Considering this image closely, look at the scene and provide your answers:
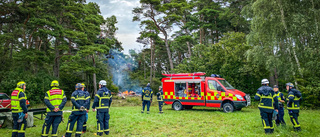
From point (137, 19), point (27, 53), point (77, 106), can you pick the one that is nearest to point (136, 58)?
point (137, 19)

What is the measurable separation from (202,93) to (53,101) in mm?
9379

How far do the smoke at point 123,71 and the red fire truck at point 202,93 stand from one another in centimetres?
3025

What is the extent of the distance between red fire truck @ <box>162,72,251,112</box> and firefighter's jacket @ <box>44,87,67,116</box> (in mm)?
9153

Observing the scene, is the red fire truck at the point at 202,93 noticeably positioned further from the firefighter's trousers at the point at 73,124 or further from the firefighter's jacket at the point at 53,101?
the firefighter's jacket at the point at 53,101

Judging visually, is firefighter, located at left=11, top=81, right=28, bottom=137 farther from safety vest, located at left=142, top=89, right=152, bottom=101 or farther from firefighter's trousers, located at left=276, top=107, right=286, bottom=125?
firefighter's trousers, located at left=276, top=107, right=286, bottom=125

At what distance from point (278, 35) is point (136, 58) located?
4383cm

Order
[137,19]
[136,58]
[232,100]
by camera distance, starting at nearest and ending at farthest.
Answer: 1. [232,100]
2. [137,19]
3. [136,58]

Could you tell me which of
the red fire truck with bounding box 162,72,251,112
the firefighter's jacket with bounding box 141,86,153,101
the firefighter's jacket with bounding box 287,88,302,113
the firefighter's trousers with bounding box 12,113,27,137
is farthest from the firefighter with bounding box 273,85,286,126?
the firefighter's trousers with bounding box 12,113,27,137

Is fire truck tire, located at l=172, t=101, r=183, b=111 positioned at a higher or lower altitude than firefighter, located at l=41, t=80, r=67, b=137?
lower

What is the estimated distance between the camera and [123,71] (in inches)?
2031

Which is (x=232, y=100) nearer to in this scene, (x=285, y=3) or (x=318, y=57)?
(x=318, y=57)

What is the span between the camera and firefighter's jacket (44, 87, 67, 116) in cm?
595

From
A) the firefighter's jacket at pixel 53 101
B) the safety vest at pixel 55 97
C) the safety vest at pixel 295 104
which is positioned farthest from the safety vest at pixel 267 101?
the safety vest at pixel 55 97

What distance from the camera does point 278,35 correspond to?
49.4ft
